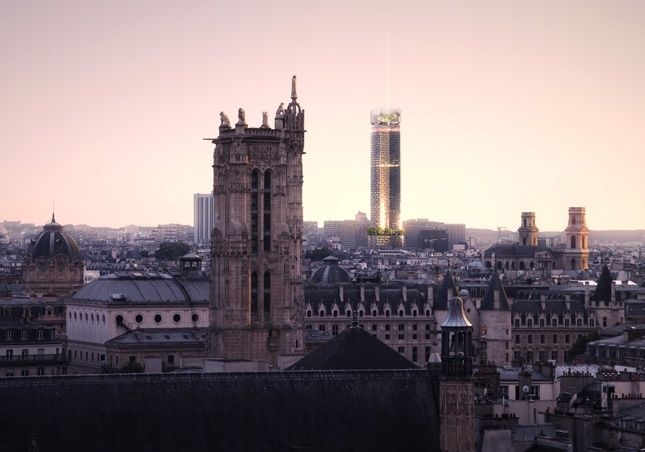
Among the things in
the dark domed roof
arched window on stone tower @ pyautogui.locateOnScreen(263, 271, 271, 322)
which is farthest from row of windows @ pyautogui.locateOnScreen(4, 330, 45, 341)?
the dark domed roof

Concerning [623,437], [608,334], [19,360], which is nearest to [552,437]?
[623,437]

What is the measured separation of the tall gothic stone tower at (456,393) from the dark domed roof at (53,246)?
122 meters

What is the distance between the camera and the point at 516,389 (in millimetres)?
102562

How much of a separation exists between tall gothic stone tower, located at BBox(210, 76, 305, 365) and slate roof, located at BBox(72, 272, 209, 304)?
27699 mm

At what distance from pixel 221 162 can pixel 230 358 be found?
37.1 ft

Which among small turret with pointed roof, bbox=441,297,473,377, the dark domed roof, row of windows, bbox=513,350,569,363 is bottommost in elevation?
row of windows, bbox=513,350,569,363

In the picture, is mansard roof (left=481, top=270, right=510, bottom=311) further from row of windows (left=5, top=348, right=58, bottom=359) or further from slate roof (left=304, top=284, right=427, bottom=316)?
row of windows (left=5, top=348, right=58, bottom=359)

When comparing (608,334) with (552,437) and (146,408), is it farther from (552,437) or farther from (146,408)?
(146,408)

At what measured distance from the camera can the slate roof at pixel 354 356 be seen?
86.9 metres

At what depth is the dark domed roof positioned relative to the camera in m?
193

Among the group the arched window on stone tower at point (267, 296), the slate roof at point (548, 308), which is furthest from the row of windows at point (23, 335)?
the slate roof at point (548, 308)

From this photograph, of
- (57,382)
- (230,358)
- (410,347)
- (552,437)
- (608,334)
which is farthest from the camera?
(410,347)

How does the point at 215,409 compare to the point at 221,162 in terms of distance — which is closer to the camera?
the point at 215,409

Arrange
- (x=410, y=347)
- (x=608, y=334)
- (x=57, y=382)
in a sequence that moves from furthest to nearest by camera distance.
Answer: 1. (x=410, y=347)
2. (x=608, y=334)
3. (x=57, y=382)
